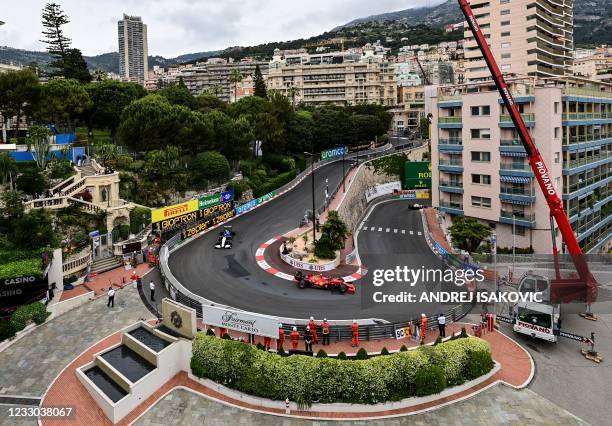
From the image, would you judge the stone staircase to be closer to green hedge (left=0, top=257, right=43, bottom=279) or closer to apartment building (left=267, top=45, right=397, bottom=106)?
green hedge (left=0, top=257, right=43, bottom=279)

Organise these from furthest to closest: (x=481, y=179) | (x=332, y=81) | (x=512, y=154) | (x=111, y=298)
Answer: (x=332, y=81) → (x=481, y=179) → (x=512, y=154) → (x=111, y=298)

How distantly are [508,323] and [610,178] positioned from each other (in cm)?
3769

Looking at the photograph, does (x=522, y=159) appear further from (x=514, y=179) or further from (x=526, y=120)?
(x=526, y=120)

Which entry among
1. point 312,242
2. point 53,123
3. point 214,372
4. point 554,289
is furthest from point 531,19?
point 214,372

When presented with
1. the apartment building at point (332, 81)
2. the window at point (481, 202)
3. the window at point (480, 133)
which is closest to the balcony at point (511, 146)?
the window at point (480, 133)

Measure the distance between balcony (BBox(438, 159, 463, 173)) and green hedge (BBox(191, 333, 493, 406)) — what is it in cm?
3013

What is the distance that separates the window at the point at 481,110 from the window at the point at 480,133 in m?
1.68

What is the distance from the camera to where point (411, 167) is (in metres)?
63.3

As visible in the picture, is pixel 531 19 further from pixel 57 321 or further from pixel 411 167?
pixel 57 321

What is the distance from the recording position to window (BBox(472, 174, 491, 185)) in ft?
148

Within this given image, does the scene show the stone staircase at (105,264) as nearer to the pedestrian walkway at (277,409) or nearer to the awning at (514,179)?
the pedestrian walkway at (277,409)

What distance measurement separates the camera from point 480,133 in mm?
45031

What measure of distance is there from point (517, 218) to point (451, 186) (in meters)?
8.03

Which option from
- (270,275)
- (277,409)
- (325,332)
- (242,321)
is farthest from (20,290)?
(325,332)
